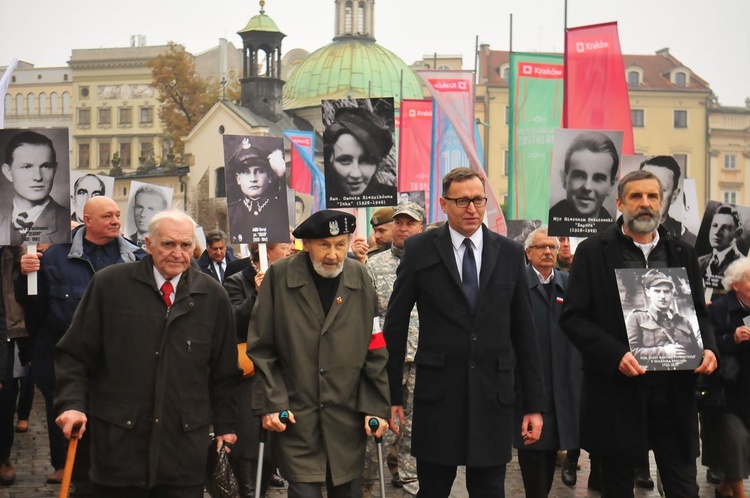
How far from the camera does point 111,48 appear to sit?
349ft

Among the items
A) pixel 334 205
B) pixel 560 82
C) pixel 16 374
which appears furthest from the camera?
pixel 560 82

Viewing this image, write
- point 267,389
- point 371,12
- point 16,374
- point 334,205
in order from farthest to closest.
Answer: point 371,12 < point 334,205 < point 16,374 < point 267,389

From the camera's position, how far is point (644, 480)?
400 inches

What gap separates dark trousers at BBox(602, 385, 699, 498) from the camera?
6.46 meters

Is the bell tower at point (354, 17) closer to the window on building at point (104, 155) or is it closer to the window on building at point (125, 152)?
the window on building at point (125, 152)

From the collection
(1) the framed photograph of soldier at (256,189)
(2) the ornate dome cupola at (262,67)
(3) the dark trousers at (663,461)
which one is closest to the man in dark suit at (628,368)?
(3) the dark trousers at (663,461)

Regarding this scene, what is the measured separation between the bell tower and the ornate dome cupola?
75.7 ft

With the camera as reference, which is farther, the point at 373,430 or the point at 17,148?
the point at 17,148

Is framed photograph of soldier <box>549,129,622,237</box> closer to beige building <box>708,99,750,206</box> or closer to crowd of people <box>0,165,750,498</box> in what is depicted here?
crowd of people <box>0,165,750,498</box>

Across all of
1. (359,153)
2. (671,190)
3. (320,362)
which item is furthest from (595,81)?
(320,362)

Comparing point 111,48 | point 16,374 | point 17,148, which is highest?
point 111,48

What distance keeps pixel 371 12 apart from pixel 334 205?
3705 inches

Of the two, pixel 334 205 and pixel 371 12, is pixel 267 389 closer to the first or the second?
pixel 334 205

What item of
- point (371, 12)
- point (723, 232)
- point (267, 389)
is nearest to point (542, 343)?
point (267, 389)
